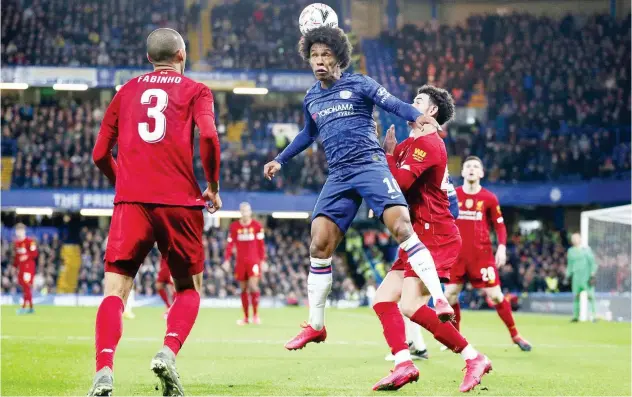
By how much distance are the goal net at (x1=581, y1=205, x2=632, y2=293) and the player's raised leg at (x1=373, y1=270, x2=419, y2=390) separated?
16.2 meters

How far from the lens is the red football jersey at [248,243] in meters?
20.2

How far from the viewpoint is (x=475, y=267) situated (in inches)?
500

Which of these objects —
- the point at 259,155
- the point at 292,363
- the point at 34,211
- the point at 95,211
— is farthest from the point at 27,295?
the point at 292,363

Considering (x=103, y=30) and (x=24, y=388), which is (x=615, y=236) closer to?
(x=24, y=388)

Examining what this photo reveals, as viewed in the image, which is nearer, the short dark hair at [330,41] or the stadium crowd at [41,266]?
the short dark hair at [330,41]

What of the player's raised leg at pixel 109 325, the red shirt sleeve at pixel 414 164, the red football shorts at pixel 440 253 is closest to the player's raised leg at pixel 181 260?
the player's raised leg at pixel 109 325

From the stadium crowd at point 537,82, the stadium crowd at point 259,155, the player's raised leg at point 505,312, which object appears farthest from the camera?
the stadium crowd at point 537,82

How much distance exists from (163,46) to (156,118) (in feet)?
1.83

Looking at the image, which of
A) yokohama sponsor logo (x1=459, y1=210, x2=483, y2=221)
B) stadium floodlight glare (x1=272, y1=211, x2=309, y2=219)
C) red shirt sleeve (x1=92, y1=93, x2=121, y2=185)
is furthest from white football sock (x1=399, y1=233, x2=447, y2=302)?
stadium floodlight glare (x1=272, y1=211, x2=309, y2=219)

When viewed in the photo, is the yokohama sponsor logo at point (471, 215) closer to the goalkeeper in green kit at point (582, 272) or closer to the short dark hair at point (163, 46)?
the short dark hair at point (163, 46)

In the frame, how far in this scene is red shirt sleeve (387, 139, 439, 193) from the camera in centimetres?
809

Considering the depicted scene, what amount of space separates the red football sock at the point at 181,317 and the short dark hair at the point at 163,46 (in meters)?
1.66

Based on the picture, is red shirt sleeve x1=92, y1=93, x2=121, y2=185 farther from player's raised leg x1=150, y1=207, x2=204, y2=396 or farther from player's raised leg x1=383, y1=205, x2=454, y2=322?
player's raised leg x1=383, y1=205, x2=454, y2=322

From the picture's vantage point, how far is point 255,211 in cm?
3584
